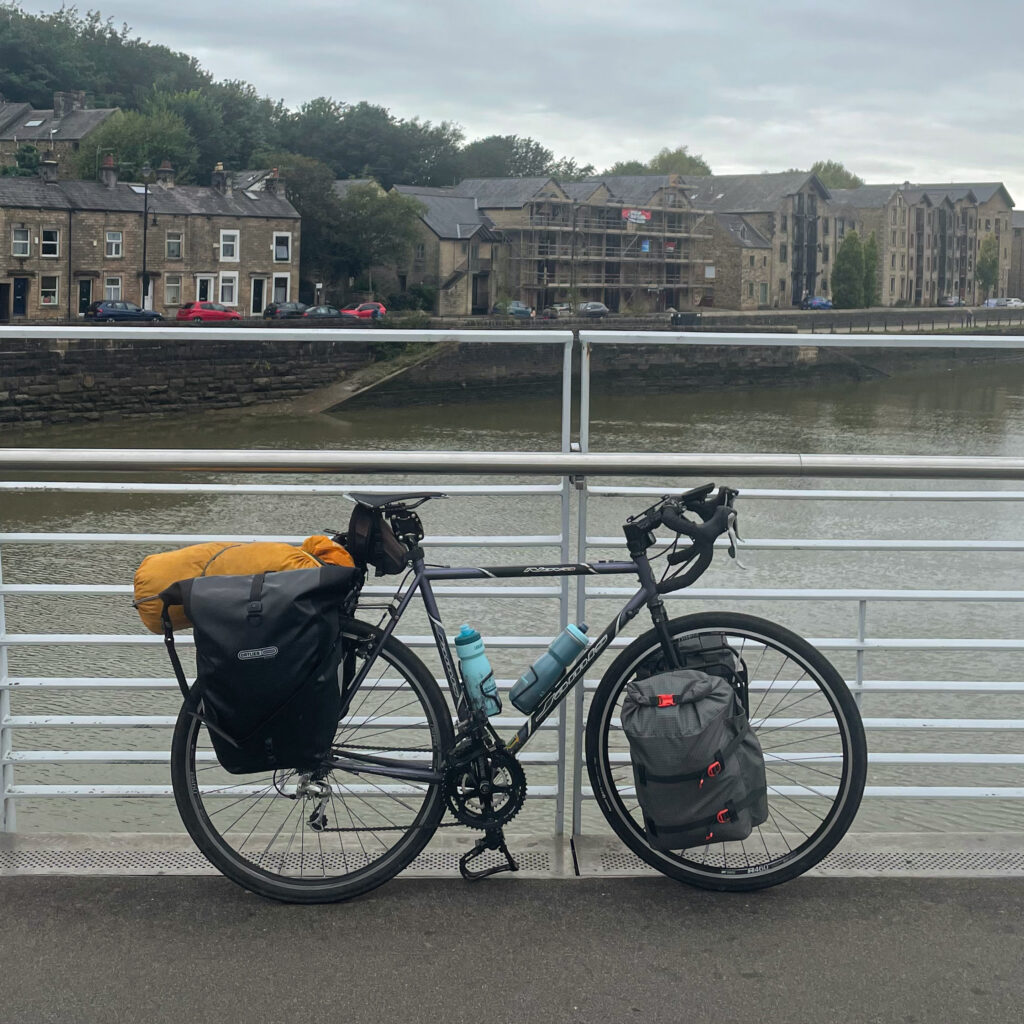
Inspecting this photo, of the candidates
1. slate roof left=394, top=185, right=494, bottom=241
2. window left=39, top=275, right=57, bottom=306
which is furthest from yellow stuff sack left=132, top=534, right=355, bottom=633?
slate roof left=394, top=185, right=494, bottom=241

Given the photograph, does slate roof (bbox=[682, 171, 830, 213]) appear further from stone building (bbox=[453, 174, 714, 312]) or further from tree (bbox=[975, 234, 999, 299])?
tree (bbox=[975, 234, 999, 299])

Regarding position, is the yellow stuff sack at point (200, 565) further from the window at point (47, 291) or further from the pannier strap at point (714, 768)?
the window at point (47, 291)

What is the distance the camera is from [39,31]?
75.6 m

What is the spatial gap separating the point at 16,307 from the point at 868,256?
43.1 metres

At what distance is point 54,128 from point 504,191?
20.3 m

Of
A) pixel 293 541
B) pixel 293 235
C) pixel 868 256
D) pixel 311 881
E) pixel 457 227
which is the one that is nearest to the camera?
pixel 311 881

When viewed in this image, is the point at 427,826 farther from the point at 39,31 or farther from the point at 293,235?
the point at 39,31

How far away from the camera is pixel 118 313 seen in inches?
1478

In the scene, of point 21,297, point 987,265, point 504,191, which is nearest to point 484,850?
point 21,297

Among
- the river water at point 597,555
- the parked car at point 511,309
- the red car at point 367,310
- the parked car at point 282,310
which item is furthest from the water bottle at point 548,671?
the parked car at point 511,309

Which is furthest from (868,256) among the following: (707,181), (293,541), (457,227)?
(293,541)

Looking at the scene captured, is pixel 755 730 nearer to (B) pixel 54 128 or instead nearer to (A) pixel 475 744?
(A) pixel 475 744

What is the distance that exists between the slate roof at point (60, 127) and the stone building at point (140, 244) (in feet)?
49.2

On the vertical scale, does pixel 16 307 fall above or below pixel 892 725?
above
